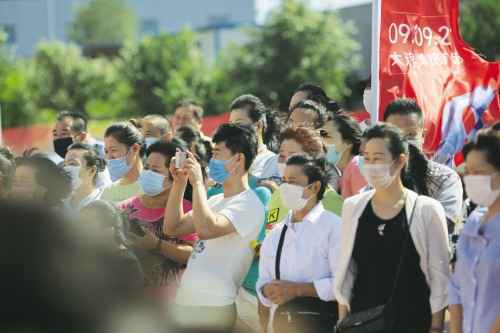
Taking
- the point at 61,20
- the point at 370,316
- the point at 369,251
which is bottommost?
the point at 370,316

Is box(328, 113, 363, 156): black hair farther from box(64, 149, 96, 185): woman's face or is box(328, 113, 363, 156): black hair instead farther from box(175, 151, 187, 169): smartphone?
box(64, 149, 96, 185): woman's face

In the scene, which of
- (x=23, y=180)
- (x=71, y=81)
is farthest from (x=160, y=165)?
(x=71, y=81)

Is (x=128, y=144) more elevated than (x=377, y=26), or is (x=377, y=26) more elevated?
(x=377, y=26)

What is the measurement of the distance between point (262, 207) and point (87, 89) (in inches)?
1350

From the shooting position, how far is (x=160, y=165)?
5.10 m

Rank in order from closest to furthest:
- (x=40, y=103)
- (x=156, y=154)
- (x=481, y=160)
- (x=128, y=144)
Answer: (x=481, y=160) < (x=156, y=154) < (x=128, y=144) < (x=40, y=103)

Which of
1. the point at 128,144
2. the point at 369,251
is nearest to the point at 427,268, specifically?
the point at 369,251

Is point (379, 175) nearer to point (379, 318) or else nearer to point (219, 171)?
point (379, 318)

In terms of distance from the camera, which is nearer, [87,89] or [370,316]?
[370,316]

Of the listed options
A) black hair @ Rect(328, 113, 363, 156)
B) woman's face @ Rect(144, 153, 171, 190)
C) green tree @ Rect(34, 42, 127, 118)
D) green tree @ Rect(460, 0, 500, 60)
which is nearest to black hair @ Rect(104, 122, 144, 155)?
woman's face @ Rect(144, 153, 171, 190)

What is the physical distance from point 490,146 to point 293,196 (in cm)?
103

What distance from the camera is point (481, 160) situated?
3.56 metres

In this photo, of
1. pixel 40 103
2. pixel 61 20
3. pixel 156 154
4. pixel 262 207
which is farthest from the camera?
pixel 61 20

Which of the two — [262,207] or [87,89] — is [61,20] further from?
[262,207]
